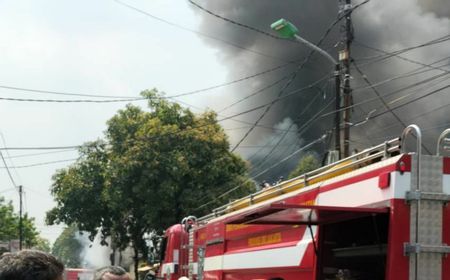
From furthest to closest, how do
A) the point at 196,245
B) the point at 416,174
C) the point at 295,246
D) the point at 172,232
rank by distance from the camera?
the point at 172,232
the point at 196,245
the point at 295,246
the point at 416,174

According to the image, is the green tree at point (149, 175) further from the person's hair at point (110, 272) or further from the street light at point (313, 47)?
the person's hair at point (110, 272)

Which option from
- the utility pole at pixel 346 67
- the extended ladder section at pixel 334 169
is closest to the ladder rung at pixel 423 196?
the extended ladder section at pixel 334 169

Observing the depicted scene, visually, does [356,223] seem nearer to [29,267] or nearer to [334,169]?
[334,169]

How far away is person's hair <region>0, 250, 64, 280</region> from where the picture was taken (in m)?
1.95

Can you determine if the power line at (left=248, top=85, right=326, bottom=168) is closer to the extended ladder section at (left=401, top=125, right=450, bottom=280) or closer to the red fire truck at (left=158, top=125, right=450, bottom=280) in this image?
the red fire truck at (left=158, top=125, right=450, bottom=280)

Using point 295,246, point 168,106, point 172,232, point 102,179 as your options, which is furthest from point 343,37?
point 102,179

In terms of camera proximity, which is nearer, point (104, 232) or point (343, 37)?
point (343, 37)

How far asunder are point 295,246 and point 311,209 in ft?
4.99

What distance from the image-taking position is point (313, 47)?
13195 millimetres

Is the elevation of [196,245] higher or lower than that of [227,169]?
lower

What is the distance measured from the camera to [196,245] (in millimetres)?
11594

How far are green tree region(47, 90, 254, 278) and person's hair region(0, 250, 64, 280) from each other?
23329mm

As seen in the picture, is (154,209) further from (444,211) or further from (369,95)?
(444,211)

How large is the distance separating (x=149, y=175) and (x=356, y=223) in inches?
798
